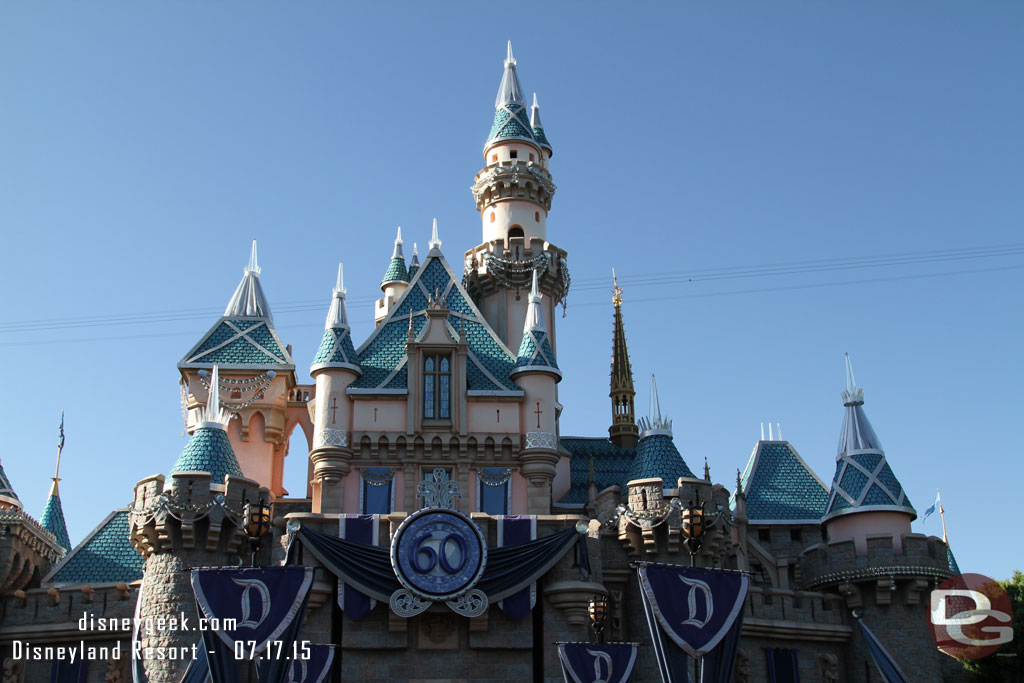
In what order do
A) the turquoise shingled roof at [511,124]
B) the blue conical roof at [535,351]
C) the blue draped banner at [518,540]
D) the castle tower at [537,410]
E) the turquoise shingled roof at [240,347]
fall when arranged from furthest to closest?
the turquoise shingled roof at [511,124], the turquoise shingled roof at [240,347], the blue conical roof at [535,351], the castle tower at [537,410], the blue draped banner at [518,540]

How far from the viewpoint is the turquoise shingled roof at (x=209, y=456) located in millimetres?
31359

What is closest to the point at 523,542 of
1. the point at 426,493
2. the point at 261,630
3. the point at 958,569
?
the point at 426,493

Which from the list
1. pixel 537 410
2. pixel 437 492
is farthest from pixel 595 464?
pixel 437 492

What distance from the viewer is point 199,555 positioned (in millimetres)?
30141

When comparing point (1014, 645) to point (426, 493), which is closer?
point (426, 493)

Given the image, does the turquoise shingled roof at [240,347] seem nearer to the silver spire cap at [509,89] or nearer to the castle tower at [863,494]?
the silver spire cap at [509,89]

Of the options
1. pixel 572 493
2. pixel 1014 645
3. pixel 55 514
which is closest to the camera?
pixel 1014 645

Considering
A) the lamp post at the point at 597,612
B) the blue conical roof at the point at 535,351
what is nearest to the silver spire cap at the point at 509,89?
the blue conical roof at the point at 535,351

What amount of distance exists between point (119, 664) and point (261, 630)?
7404 millimetres

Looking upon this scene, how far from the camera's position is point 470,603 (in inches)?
1136

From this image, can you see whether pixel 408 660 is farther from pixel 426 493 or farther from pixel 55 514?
pixel 55 514

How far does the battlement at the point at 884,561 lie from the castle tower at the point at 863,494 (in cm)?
23

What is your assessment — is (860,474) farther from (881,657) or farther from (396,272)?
(396,272)

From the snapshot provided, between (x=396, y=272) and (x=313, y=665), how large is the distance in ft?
75.8
